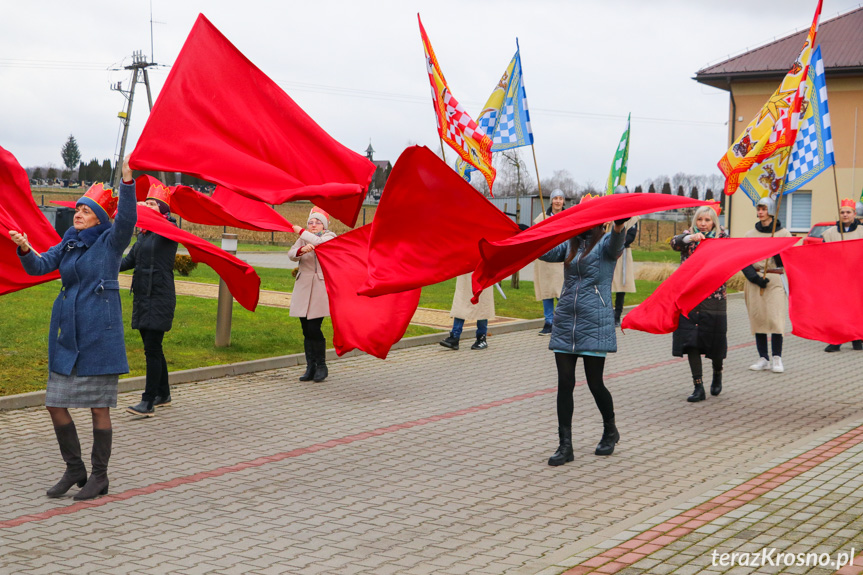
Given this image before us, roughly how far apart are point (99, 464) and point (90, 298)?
3.44ft

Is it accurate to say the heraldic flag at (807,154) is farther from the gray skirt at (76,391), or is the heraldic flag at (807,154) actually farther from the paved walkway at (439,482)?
the gray skirt at (76,391)

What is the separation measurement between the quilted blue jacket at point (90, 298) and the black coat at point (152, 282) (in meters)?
2.19

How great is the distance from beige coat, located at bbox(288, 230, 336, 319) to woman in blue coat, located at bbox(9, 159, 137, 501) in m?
3.89

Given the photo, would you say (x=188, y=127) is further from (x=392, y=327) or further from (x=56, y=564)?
(x=56, y=564)

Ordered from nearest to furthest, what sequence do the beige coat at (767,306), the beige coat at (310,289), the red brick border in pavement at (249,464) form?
the red brick border in pavement at (249,464)
the beige coat at (310,289)
the beige coat at (767,306)

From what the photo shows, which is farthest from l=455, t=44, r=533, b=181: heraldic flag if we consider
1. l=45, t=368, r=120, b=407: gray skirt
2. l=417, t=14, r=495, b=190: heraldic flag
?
l=45, t=368, r=120, b=407: gray skirt

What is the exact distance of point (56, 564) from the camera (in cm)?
470

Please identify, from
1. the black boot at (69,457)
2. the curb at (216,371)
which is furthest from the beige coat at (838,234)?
the black boot at (69,457)

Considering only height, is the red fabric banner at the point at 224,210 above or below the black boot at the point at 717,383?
above

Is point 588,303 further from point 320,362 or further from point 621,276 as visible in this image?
point 621,276

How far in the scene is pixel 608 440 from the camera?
721cm

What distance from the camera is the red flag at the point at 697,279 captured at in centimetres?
771

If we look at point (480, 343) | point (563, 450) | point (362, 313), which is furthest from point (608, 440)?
point (480, 343)

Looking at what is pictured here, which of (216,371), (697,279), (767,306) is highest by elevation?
(697,279)
